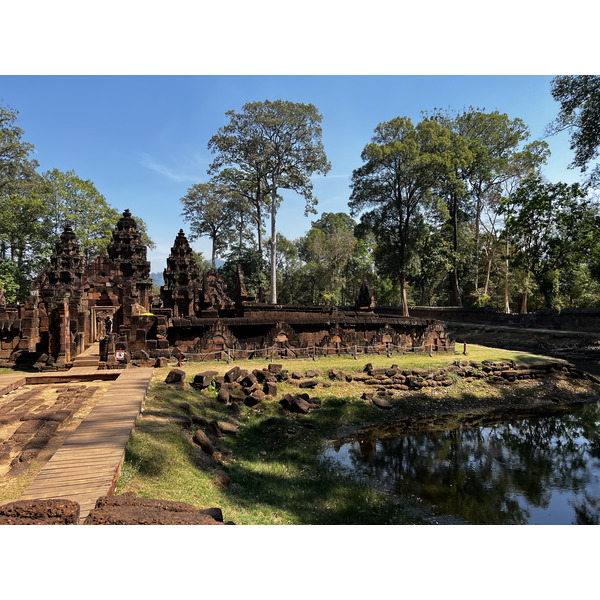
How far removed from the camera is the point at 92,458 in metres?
4.29

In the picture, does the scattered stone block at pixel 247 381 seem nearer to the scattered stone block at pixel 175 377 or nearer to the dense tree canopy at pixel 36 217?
the scattered stone block at pixel 175 377

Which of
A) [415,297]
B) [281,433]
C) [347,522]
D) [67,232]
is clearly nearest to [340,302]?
[415,297]

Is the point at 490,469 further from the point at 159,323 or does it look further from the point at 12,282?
the point at 12,282

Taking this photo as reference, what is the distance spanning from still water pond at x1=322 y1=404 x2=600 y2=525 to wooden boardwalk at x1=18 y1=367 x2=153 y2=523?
450 cm

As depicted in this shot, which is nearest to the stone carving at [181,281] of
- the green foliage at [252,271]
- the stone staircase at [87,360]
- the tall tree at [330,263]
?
the stone staircase at [87,360]

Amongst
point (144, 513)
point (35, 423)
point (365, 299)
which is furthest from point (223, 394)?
point (365, 299)

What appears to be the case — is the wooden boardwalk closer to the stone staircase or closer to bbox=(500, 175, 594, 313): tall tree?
the stone staircase

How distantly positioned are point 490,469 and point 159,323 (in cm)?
953

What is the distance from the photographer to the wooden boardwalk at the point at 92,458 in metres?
3.58

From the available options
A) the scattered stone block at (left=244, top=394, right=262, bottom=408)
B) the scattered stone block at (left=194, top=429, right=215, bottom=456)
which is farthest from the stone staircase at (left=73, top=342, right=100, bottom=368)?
the scattered stone block at (left=194, top=429, right=215, bottom=456)

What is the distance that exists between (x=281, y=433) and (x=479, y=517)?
4.37m

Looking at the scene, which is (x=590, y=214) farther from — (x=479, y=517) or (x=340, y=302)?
(x=340, y=302)

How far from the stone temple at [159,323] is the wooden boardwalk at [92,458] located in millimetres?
4174

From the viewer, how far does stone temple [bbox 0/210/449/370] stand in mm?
10445
